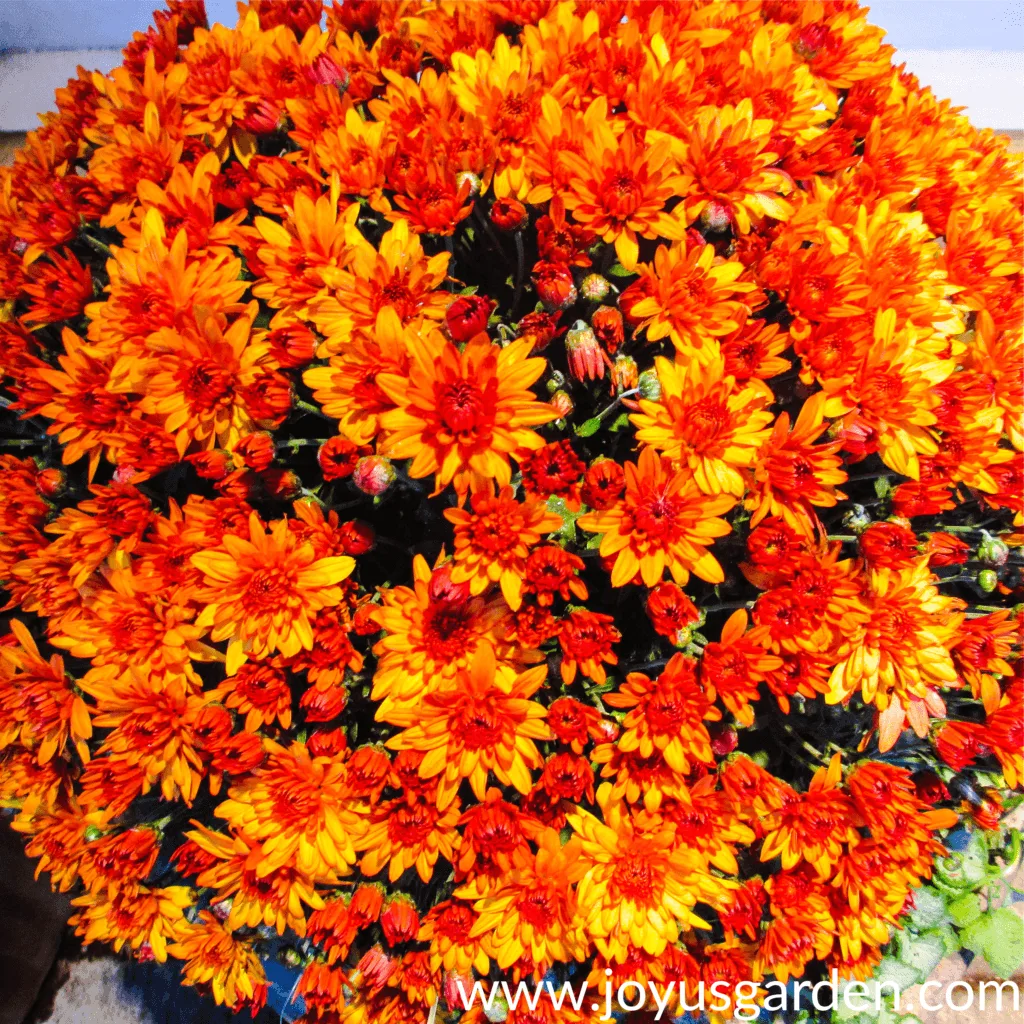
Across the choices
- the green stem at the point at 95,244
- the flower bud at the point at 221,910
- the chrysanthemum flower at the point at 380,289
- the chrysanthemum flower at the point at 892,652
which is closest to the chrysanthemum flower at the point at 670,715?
the chrysanthemum flower at the point at 892,652

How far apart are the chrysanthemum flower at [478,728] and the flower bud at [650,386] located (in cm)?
50

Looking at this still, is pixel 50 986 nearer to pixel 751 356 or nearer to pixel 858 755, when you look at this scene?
pixel 858 755

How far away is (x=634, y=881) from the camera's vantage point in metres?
1.26

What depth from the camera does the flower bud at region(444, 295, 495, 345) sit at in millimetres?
1150

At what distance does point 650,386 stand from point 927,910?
61.1 inches

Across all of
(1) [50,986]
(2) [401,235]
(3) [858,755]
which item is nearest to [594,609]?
(3) [858,755]

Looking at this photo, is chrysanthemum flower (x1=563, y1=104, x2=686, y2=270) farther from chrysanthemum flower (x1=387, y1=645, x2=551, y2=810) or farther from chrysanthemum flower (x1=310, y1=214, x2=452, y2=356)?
chrysanthemum flower (x1=387, y1=645, x2=551, y2=810)

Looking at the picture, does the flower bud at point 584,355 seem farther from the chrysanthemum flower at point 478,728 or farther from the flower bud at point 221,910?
the flower bud at point 221,910

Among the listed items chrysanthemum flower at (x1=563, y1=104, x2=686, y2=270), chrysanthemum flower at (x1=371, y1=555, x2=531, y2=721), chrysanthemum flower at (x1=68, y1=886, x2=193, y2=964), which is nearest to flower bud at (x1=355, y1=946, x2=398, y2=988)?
chrysanthemum flower at (x1=68, y1=886, x2=193, y2=964)

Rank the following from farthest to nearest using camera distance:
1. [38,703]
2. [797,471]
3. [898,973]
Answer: [898,973] → [38,703] → [797,471]

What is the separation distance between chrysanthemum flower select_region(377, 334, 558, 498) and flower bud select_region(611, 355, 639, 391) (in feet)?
0.68

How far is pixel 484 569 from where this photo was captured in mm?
1146

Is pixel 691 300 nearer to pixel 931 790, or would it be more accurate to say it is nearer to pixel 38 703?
pixel 931 790

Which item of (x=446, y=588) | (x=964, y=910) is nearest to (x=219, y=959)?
(x=446, y=588)
